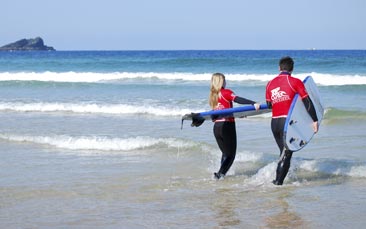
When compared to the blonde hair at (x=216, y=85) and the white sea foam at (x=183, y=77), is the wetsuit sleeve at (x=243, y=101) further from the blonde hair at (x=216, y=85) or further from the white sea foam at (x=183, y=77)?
the white sea foam at (x=183, y=77)

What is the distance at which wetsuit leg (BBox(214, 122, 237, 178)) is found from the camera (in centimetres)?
795

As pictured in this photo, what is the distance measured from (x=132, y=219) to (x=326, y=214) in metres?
1.93

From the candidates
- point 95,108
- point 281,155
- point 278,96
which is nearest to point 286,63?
point 278,96

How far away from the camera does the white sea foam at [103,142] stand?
1059cm

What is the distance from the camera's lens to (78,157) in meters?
9.84

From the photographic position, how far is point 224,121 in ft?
26.0

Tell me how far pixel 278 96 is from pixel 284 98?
8 centimetres

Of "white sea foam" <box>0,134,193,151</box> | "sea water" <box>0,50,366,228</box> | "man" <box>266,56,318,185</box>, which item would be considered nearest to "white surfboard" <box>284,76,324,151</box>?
"man" <box>266,56,318,185</box>

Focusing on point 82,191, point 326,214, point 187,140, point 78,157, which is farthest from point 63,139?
point 326,214

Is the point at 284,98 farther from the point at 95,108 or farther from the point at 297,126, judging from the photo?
the point at 95,108

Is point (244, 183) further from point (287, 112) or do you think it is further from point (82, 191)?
point (82, 191)

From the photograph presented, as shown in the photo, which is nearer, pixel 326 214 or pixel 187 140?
pixel 326 214

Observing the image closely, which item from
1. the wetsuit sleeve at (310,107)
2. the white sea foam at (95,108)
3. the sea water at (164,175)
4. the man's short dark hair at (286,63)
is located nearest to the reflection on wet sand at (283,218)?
the sea water at (164,175)

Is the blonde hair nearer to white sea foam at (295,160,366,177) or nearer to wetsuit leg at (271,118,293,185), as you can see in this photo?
wetsuit leg at (271,118,293,185)
